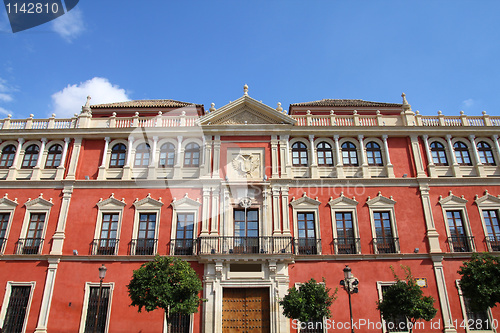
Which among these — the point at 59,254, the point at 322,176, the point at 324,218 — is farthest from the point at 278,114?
the point at 59,254

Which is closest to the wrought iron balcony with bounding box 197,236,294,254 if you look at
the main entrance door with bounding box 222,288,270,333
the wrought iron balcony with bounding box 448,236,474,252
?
the main entrance door with bounding box 222,288,270,333

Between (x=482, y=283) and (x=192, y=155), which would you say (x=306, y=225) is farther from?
(x=482, y=283)

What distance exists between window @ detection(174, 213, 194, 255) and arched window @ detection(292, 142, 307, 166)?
20.3ft

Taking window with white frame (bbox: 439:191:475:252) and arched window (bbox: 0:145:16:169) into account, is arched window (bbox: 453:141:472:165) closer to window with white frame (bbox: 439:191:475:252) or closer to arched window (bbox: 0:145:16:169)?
window with white frame (bbox: 439:191:475:252)

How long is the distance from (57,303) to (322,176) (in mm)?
14243

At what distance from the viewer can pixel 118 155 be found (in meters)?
21.1

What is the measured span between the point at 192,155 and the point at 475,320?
15736 millimetres

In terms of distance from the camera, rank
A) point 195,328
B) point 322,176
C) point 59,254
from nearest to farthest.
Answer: point 195,328 < point 59,254 < point 322,176

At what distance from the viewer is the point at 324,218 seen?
765 inches

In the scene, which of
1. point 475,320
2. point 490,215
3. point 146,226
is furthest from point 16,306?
point 490,215

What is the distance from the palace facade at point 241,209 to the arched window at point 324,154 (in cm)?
6

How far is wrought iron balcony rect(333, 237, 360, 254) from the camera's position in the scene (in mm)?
18781

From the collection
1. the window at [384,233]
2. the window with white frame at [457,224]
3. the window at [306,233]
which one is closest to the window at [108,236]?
the window at [306,233]

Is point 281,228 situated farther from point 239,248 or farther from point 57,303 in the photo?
point 57,303
